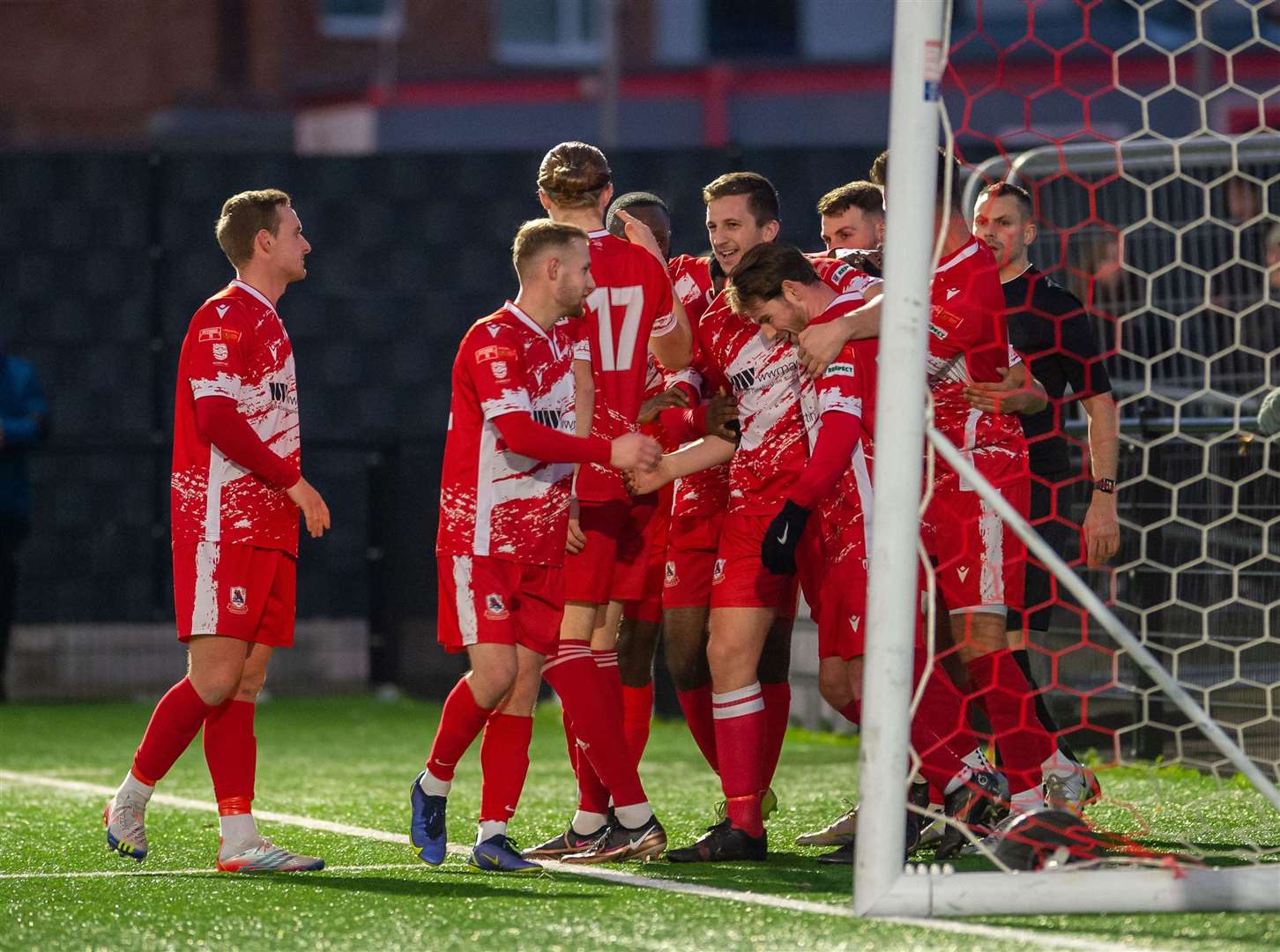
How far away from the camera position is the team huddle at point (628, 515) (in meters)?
5.36

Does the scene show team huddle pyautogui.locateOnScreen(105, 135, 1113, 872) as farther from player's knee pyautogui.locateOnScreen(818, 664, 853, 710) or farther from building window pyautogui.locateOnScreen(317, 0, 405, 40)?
building window pyautogui.locateOnScreen(317, 0, 405, 40)

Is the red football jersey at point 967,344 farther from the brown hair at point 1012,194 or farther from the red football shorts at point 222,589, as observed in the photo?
the red football shorts at point 222,589

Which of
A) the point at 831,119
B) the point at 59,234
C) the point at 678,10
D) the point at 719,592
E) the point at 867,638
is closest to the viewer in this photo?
the point at 867,638

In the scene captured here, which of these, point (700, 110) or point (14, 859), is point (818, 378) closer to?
point (14, 859)

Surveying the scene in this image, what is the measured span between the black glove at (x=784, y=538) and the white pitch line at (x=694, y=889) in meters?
0.81

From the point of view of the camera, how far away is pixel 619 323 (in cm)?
580

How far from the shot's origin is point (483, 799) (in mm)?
5371

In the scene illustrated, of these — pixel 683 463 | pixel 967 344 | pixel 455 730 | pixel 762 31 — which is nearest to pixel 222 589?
pixel 455 730

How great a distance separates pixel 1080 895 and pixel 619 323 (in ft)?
6.89

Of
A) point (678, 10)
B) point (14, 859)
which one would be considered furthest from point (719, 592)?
point (678, 10)

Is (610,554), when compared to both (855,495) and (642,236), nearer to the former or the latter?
(855,495)

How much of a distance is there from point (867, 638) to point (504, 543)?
1.15 metres

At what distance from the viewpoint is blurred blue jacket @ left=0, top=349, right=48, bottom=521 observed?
34.5ft

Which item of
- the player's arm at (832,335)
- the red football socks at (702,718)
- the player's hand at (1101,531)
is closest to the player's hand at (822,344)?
the player's arm at (832,335)
